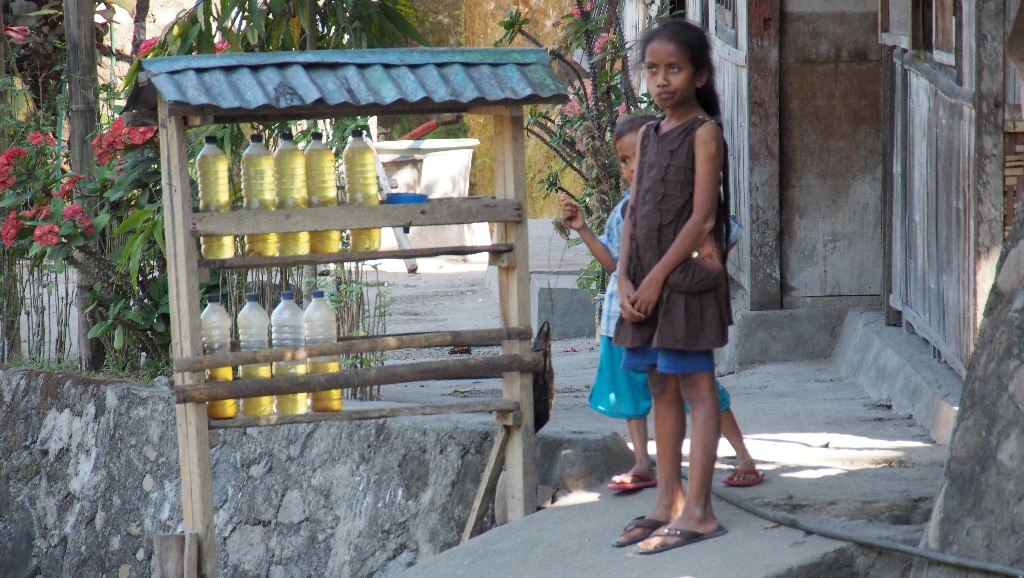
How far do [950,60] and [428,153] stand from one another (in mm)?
10015

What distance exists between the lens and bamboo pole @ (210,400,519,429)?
421cm

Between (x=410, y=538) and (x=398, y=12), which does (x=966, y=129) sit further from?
(x=398, y=12)

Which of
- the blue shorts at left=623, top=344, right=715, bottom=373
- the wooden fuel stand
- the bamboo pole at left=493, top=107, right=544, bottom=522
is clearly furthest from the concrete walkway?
the blue shorts at left=623, top=344, right=715, bottom=373

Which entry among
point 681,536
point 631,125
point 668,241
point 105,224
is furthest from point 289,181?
point 105,224

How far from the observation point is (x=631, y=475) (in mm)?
4121

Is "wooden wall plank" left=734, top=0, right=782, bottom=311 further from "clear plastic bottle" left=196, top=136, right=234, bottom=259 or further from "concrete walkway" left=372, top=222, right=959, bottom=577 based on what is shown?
"clear plastic bottle" left=196, top=136, right=234, bottom=259

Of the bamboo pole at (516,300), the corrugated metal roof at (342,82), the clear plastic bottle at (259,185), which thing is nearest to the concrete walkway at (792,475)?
the bamboo pole at (516,300)

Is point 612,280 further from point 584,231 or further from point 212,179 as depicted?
point 212,179

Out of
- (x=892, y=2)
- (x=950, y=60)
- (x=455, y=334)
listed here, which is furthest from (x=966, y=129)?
(x=455, y=334)

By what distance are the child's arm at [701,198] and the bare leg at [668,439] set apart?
1.12 ft

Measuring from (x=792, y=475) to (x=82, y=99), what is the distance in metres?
4.87

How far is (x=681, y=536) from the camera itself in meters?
3.48

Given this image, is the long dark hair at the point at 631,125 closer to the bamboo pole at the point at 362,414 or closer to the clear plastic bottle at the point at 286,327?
the bamboo pole at the point at 362,414

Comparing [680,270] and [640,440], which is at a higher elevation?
[680,270]
